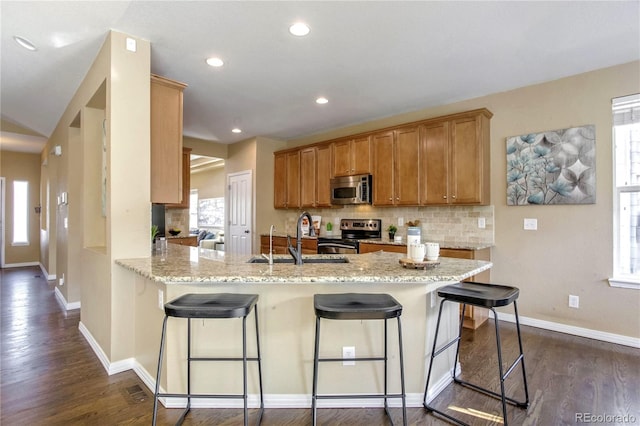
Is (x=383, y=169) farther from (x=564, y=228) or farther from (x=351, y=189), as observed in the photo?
(x=564, y=228)

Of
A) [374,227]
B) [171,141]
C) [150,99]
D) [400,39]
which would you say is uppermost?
[400,39]

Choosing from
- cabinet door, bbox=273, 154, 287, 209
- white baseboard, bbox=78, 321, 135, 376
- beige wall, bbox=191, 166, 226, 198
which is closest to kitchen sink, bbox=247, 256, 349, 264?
white baseboard, bbox=78, 321, 135, 376

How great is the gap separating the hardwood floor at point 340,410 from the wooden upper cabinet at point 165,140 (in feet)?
4.77

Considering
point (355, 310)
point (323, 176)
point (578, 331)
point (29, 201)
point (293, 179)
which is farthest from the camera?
point (29, 201)

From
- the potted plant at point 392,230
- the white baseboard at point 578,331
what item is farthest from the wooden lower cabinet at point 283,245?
the white baseboard at point 578,331

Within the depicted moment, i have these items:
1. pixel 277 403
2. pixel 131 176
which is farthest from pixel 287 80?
pixel 277 403

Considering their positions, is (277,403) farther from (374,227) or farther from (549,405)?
(374,227)

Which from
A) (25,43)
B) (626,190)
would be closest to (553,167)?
(626,190)

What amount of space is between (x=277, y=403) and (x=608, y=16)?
3502mm

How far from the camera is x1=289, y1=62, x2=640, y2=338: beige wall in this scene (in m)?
3.14

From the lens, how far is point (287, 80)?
3.46 meters

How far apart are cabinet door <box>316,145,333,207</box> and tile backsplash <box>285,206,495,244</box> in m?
0.52

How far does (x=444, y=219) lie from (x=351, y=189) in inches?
53.1

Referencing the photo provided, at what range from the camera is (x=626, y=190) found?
10.2ft
